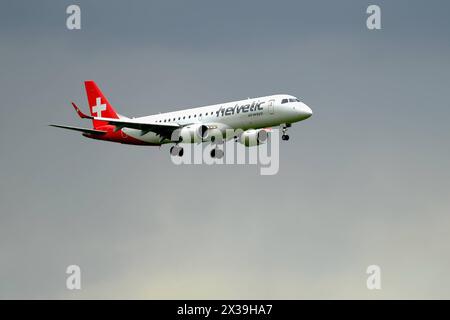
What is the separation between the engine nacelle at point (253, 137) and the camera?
266 ft

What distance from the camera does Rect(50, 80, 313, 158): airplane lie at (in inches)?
3046

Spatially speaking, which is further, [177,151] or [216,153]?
[177,151]

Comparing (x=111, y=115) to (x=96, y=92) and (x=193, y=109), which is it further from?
(x=193, y=109)

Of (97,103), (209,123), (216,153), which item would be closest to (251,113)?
(209,123)

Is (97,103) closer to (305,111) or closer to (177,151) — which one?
(177,151)

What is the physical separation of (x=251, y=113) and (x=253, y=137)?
3263 millimetres

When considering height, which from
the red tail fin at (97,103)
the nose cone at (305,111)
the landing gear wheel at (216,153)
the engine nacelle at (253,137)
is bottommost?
the landing gear wheel at (216,153)

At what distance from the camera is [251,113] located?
7825 centimetres

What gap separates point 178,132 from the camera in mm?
82688

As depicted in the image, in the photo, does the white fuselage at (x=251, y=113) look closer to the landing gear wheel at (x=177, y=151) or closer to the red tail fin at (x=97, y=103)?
the landing gear wheel at (x=177, y=151)

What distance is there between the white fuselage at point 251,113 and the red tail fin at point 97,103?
11.7 m

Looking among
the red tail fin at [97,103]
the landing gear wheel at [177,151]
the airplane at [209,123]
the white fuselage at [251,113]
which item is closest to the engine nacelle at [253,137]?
the airplane at [209,123]
